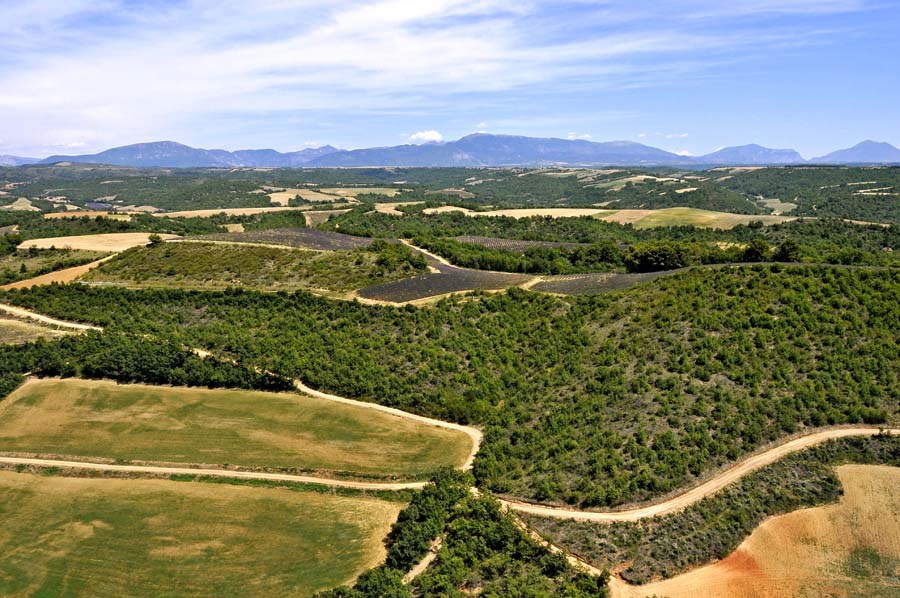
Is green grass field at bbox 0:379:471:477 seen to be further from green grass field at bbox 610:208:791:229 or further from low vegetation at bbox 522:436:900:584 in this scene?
green grass field at bbox 610:208:791:229

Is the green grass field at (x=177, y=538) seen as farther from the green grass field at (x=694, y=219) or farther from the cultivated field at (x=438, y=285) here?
the green grass field at (x=694, y=219)

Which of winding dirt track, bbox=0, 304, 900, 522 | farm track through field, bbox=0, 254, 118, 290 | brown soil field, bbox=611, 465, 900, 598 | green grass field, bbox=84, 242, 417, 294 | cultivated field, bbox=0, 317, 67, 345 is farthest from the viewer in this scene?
farm track through field, bbox=0, 254, 118, 290

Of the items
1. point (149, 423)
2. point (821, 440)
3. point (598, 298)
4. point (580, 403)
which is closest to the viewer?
point (821, 440)

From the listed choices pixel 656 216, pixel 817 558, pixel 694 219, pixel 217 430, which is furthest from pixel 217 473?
pixel 656 216

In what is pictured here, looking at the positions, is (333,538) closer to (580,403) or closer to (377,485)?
(377,485)

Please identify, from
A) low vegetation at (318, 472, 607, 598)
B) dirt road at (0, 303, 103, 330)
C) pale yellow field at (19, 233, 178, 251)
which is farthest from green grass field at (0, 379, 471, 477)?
pale yellow field at (19, 233, 178, 251)

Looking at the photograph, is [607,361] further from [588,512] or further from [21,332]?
[21,332]

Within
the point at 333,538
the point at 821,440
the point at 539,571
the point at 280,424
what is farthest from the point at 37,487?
the point at 821,440
